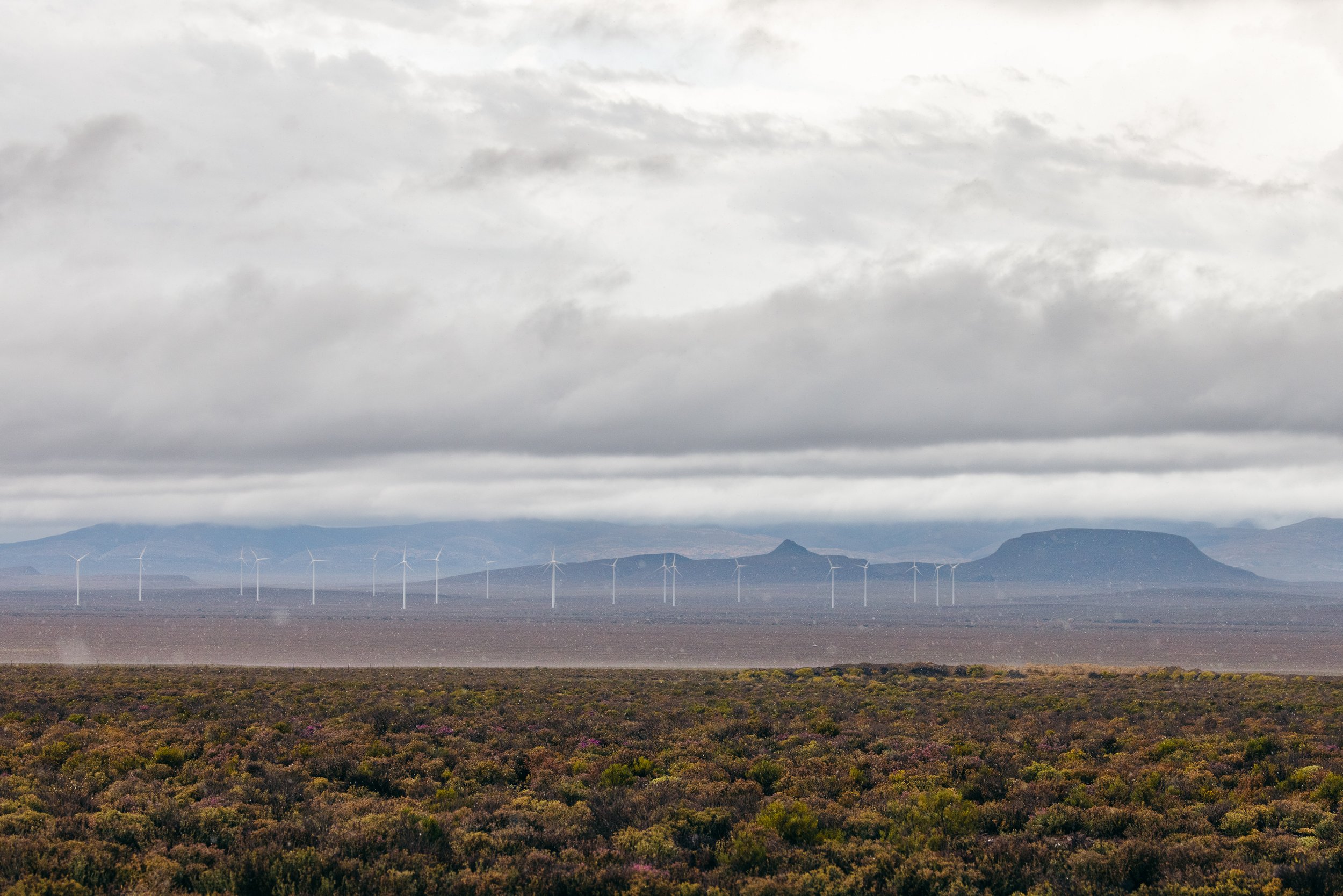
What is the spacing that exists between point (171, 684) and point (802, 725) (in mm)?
32114

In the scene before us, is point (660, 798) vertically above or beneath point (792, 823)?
beneath

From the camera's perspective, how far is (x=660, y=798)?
75.7 ft

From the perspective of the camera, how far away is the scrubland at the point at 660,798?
1753cm

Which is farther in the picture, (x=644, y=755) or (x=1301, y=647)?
(x=1301, y=647)

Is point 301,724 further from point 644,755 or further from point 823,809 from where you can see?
point 823,809

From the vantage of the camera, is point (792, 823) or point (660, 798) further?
point (660, 798)

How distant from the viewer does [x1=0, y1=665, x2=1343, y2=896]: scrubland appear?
17531 millimetres

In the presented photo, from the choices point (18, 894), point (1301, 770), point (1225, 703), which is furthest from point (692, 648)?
point (18, 894)

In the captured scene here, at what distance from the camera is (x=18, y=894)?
15.5 metres

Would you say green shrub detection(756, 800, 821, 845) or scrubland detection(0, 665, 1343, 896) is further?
green shrub detection(756, 800, 821, 845)

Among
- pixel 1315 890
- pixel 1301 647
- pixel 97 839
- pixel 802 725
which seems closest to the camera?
Answer: pixel 1315 890

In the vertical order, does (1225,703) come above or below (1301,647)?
above

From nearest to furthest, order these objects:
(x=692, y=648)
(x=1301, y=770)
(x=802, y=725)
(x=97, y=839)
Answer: (x=97, y=839)
(x=1301, y=770)
(x=802, y=725)
(x=692, y=648)

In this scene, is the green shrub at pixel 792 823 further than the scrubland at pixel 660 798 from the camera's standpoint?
Yes
